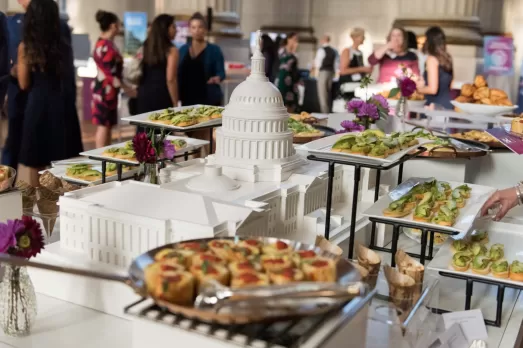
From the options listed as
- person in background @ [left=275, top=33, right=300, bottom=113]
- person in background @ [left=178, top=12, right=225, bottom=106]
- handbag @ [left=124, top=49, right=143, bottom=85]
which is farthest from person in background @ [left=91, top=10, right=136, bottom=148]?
person in background @ [left=275, top=33, right=300, bottom=113]

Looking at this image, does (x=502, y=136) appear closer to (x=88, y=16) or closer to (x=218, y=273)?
(x=218, y=273)

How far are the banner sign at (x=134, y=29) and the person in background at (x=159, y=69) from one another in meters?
4.88

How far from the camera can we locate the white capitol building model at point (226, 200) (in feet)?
6.23

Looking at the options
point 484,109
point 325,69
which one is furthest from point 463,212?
point 325,69

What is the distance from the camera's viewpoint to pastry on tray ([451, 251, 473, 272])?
2.02 m

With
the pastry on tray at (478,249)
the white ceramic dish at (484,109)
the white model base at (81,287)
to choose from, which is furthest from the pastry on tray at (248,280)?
the white ceramic dish at (484,109)

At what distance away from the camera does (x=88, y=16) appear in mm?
11820

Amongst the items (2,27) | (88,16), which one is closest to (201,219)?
(2,27)

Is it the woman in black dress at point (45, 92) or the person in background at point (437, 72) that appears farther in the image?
the person in background at point (437, 72)

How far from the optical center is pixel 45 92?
4.21 m

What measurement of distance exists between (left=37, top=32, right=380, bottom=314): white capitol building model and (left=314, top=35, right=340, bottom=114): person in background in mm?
6338

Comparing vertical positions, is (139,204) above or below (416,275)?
above

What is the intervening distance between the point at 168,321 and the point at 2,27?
12.0 ft

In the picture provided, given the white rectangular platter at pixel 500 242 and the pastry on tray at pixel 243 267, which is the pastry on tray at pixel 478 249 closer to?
the white rectangular platter at pixel 500 242
